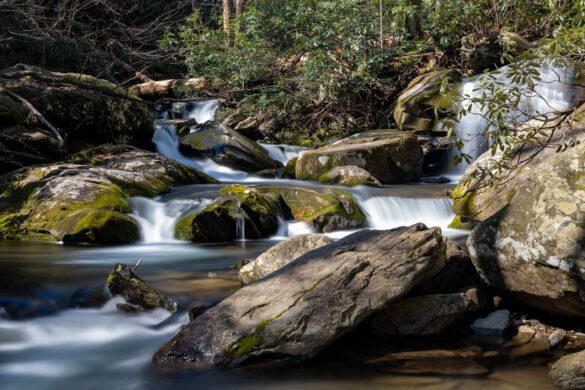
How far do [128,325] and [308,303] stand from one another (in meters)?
1.67

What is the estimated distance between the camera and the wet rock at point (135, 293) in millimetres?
4922

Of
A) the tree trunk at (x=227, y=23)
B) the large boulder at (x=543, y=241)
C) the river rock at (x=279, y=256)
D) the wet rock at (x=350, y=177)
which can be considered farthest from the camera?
the tree trunk at (x=227, y=23)

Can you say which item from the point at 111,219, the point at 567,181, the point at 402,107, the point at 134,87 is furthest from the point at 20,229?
the point at 134,87

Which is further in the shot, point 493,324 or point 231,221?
point 231,221

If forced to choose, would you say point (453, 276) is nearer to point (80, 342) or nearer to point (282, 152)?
point (80, 342)

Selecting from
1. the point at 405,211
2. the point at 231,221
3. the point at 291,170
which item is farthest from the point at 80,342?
the point at 291,170

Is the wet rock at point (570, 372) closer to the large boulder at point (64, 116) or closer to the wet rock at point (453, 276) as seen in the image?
the wet rock at point (453, 276)

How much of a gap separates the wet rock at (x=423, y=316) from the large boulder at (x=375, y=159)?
823cm

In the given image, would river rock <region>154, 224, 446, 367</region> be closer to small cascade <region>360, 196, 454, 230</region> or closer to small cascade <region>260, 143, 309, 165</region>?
small cascade <region>360, 196, 454, 230</region>

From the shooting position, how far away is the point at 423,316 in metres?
4.55

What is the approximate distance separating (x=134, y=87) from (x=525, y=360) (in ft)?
62.6

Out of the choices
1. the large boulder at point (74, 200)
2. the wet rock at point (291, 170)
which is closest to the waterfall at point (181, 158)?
the wet rock at point (291, 170)

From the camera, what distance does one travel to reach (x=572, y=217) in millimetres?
4227

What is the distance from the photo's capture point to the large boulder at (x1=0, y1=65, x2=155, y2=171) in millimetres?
11492
